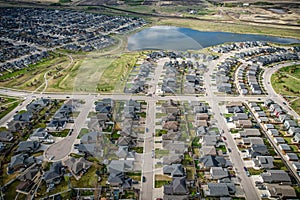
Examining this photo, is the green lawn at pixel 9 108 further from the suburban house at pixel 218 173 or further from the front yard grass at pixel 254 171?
the front yard grass at pixel 254 171

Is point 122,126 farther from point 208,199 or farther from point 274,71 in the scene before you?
point 274,71

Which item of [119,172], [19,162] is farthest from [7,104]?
[119,172]

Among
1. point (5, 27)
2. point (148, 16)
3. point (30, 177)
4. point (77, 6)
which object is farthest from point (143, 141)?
point (77, 6)

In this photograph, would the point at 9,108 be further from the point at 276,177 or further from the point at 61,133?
the point at 276,177

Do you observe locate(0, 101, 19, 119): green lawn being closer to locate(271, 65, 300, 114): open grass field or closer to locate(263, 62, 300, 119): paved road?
locate(263, 62, 300, 119): paved road

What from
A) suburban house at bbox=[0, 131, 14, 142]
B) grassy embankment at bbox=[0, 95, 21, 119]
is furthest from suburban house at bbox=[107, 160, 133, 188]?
grassy embankment at bbox=[0, 95, 21, 119]
